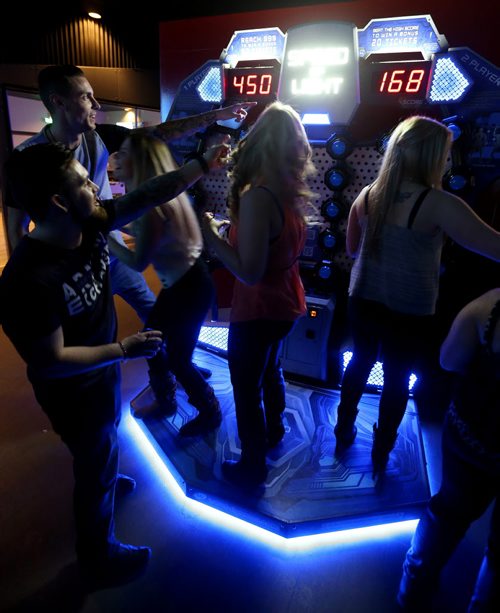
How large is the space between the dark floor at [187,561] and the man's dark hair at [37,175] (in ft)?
4.43

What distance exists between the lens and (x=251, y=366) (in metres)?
1.61

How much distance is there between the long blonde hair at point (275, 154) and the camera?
1412 millimetres

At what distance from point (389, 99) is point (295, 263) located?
57.0 inches

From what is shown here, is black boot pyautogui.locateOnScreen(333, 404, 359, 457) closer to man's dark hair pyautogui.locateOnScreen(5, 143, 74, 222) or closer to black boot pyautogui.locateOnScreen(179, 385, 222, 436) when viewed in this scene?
black boot pyautogui.locateOnScreen(179, 385, 222, 436)

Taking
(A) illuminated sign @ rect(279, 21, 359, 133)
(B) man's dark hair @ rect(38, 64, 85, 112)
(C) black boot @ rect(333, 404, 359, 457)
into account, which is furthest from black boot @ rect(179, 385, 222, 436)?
(A) illuminated sign @ rect(279, 21, 359, 133)

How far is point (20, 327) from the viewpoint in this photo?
1.03 meters

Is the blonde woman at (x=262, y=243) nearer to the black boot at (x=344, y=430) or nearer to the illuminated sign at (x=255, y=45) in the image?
the black boot at (x=344, y=430)

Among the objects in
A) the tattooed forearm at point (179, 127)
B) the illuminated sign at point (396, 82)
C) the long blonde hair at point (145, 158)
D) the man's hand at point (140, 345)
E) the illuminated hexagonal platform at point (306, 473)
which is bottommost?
the illuminated hexagonal platform at point (306, 473)

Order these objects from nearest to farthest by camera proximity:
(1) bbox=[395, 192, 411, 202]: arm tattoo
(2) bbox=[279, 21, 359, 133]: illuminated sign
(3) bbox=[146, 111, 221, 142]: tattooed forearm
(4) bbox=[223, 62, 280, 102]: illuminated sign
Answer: (1) bbox=[395, 192, 411, 202]: arm tattoo → (3) bbox=[146, 111, 221, 142]: tattooed forearm → (2) bbox=[279, 21, 359, 133]: illuminated sign → (4) bbox=[223, 62, 280, 102]: illuminated sign

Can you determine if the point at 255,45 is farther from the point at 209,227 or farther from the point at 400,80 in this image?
the point at 209,227

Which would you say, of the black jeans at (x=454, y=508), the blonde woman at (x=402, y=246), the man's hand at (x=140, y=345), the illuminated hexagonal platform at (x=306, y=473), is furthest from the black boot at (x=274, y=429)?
the man's hand at (x=140, y=345)

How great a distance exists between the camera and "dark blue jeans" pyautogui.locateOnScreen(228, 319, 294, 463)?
5.18 feet

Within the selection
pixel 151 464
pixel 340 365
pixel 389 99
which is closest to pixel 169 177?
pixel 151 464

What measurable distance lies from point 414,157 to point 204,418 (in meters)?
1.66
